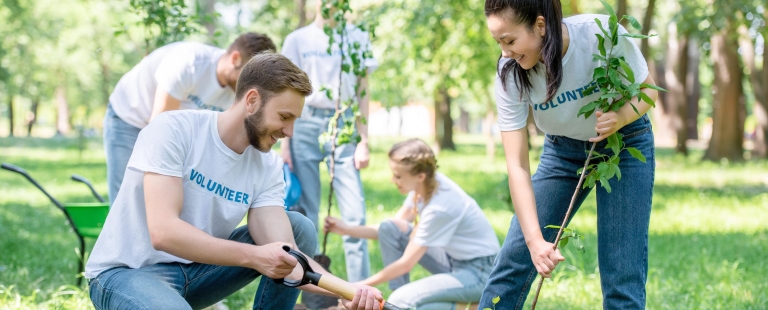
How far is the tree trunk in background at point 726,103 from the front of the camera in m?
14.8

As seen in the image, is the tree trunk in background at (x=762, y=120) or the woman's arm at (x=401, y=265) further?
the tree trunk in background at (x=762, y=120)

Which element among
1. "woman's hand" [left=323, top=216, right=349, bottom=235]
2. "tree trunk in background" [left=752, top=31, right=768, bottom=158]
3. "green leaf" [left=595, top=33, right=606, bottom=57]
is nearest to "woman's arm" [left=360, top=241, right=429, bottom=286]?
"woman's hand" [left=323, top=216, right=349, bottom=235]

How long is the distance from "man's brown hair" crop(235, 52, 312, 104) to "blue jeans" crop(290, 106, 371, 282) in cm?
181

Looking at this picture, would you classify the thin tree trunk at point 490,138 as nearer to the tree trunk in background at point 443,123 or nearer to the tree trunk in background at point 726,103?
the tree trunk in background at point 443,123

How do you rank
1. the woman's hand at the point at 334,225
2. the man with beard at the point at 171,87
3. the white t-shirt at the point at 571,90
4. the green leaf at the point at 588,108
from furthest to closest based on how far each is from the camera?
the woman's hand at the point at 334,225, the man with beard at the point at 171,87, the white t-shirt at the point at 571,90, the green leaf at the point at 588,108

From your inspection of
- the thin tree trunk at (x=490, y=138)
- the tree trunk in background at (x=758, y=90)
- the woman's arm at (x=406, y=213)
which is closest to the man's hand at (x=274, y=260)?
the woman's arm at (x=406, y=213)

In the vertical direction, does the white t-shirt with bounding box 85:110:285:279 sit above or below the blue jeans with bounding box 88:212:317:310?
above

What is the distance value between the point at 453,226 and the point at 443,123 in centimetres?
1756

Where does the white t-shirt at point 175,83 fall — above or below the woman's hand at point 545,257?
above

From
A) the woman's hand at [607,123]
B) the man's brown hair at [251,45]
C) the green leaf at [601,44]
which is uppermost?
the man's brown hair at [251,45]

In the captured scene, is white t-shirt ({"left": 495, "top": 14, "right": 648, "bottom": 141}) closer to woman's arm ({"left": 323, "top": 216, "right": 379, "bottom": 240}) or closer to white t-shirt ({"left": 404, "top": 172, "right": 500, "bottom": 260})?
white t-shirt ({"left": 404, "top": 172, "right": 500, "bottom": 260})

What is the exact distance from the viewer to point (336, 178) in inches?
177

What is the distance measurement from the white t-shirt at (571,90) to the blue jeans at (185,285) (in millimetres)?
895

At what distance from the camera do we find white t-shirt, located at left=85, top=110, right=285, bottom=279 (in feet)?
8.47
